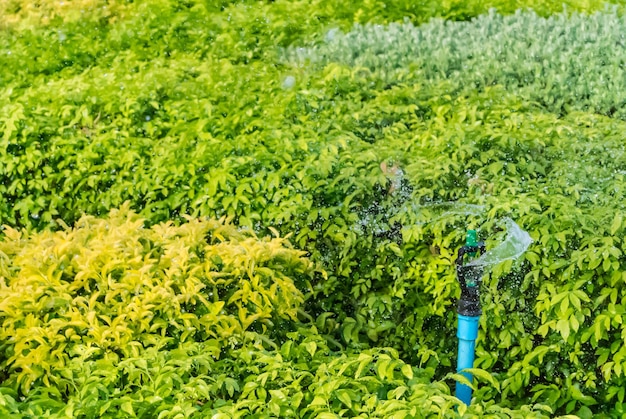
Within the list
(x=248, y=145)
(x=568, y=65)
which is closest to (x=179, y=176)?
(x=248, y=145)

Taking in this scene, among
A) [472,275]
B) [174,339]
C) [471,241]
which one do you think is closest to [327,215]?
[472,275]

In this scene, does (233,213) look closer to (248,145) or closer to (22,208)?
(248,145)

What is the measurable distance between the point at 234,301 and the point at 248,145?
1.63 metres

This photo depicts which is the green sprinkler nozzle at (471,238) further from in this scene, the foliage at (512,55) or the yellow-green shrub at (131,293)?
the foliage at (512,55)

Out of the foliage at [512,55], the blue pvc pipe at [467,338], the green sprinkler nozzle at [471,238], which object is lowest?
the blue pvc pipe at [467,338]

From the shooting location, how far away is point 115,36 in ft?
25.1

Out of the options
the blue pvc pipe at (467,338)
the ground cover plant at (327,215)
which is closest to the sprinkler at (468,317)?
the blue pvc pipe at (467,338)

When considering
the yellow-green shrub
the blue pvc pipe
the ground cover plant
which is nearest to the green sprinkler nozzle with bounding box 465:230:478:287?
the blue pvc pipe

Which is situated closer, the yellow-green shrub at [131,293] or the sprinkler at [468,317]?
the yellow-green shrub at [131,293]

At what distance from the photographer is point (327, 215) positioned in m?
4.16

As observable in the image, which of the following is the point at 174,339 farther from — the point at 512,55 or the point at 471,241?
the point at 512,55

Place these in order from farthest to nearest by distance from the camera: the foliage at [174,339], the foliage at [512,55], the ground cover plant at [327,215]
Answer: the foliage at [512,55]
the ground cover plant at [327,215]
the foliage at [174,339]

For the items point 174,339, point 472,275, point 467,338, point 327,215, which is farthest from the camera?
point 327,215

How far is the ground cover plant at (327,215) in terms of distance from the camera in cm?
298
